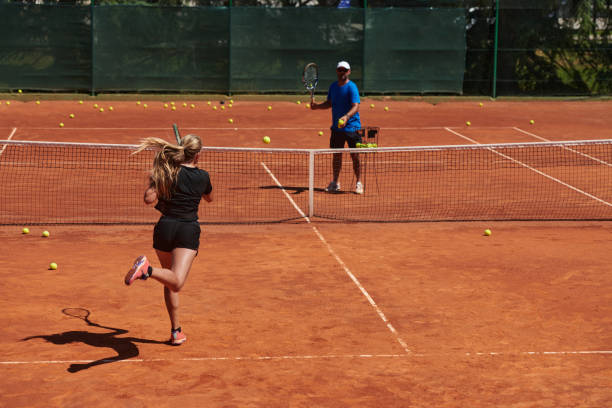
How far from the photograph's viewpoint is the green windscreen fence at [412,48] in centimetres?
2441

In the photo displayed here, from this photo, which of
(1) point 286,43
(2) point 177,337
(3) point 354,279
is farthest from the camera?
(1) point 286,43

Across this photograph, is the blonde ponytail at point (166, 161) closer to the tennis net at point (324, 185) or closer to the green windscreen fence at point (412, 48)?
the tennis net at point (324, 185)

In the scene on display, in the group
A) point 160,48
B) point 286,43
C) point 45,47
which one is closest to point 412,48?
point 286,43

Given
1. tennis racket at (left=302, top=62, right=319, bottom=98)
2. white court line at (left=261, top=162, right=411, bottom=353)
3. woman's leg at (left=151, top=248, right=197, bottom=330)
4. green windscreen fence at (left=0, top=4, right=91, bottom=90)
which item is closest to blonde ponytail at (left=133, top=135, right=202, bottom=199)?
woman's leg at (left=151, top=248, right=197, bottom=330)

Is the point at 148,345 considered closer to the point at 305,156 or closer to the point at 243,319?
the point at 243,319

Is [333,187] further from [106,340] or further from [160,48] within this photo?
[160,48]

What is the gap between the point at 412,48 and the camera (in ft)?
80.5

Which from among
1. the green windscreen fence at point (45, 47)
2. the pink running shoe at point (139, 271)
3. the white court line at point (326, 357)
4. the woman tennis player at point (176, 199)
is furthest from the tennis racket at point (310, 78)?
the green windscreen fence at point (45, 47)

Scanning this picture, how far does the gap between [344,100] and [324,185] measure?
6.03ft

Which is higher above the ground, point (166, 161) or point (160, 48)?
point (160, 48)

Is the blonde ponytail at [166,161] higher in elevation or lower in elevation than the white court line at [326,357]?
higher

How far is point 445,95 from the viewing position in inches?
985

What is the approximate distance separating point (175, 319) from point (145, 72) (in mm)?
18027

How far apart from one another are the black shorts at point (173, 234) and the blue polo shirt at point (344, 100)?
6574 millimetres
